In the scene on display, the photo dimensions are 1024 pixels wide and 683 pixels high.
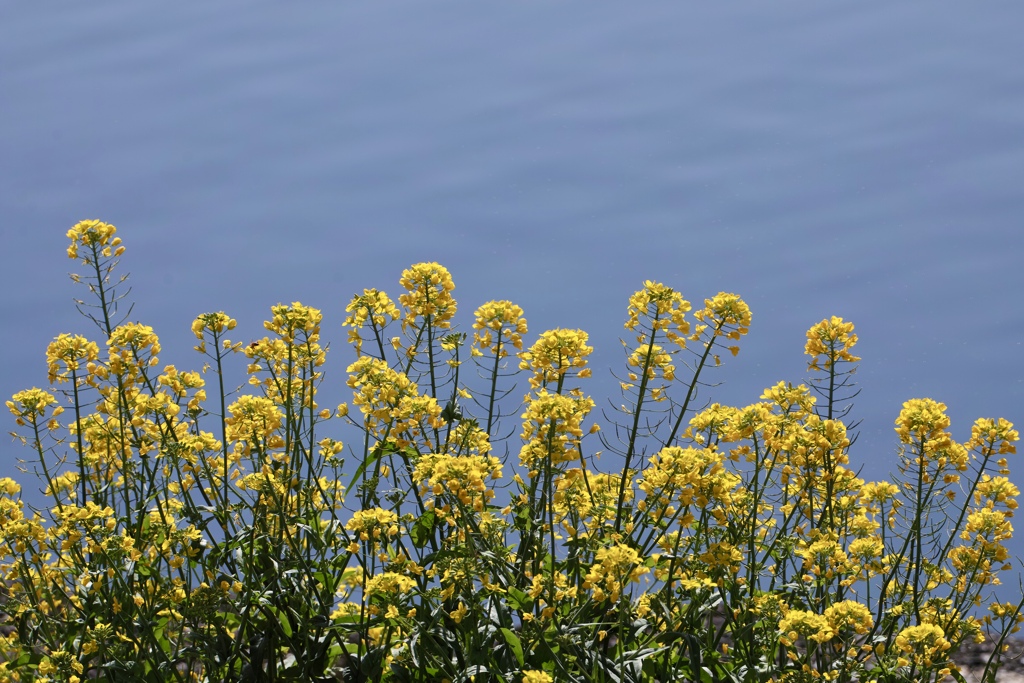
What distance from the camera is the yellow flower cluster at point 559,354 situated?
185 inches

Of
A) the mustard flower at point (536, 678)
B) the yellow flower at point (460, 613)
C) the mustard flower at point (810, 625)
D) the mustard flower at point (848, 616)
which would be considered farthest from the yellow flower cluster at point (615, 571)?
the mustard flower at point (848, 616)

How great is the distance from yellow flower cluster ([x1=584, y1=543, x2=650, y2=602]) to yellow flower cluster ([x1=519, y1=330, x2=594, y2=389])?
4.20 ft

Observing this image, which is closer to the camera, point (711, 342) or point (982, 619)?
point (711, 342)

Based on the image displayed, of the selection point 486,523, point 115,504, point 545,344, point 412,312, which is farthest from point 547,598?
point 115,504

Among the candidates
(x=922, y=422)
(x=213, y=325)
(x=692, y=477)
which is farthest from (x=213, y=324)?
(x=922, y=422)

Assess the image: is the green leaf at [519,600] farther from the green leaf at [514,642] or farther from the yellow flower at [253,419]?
the yellow flower at [253,419]

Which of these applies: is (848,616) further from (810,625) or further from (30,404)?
(30,404)

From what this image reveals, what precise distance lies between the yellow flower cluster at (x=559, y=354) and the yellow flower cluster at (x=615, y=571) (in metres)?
1.28

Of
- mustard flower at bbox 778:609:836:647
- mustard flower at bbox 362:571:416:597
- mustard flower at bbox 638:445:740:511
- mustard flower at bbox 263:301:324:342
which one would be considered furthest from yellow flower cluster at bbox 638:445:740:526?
mustard flower at bbox 263:301:324:342

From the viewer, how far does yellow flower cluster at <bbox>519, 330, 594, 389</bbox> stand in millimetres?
4703

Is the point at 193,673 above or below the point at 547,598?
below

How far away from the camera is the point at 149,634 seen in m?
4.42

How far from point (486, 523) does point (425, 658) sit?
2.41ft

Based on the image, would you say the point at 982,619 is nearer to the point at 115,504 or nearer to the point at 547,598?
the point at 547,598
